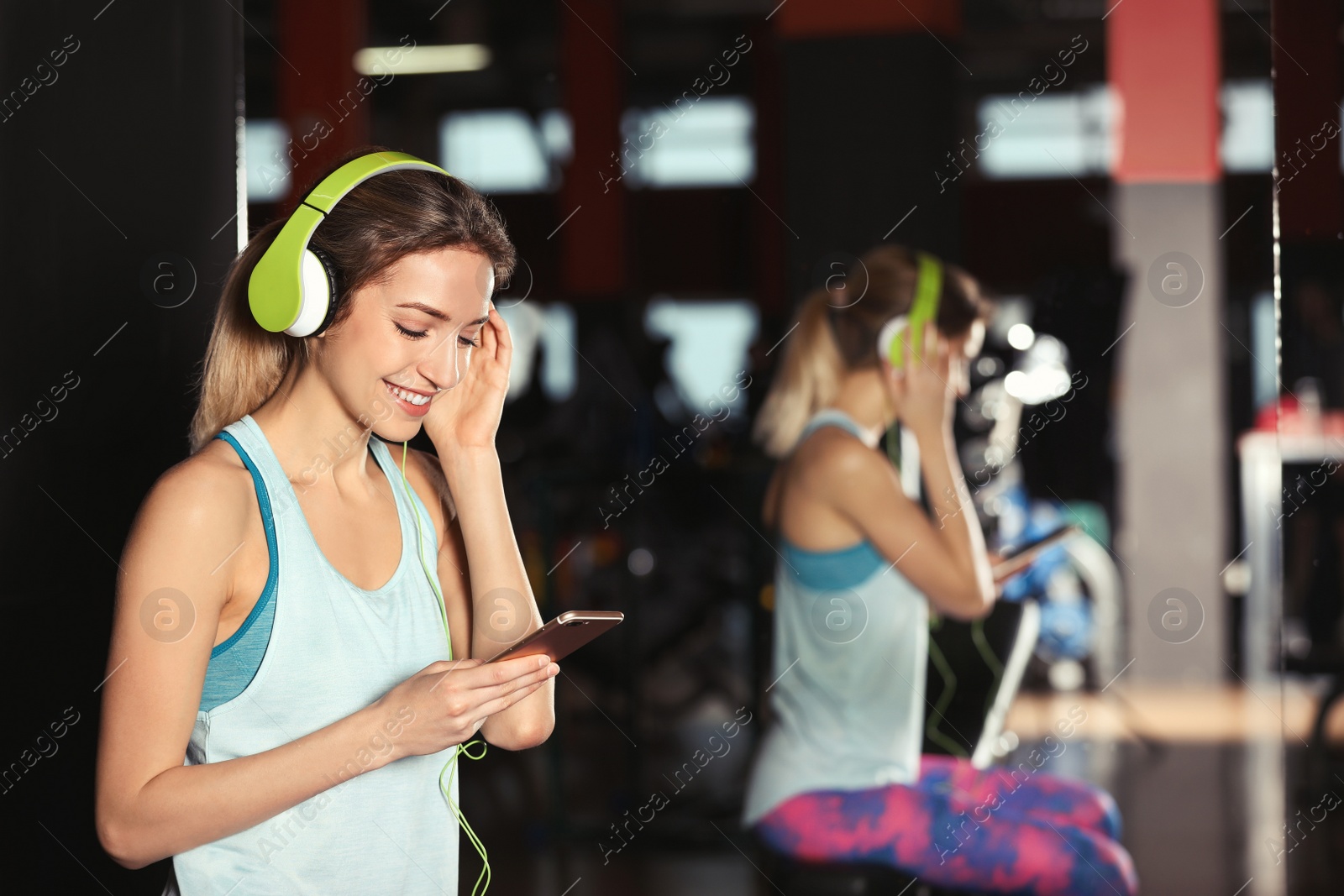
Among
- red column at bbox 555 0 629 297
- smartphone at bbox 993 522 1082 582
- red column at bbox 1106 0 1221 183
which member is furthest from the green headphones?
red column at bbox 555 0 629 297

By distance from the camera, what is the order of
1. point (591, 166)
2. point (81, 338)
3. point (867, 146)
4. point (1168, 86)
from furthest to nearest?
point (591, 166)
point (1168, 86)
point (867, 146)
point (81, 338)

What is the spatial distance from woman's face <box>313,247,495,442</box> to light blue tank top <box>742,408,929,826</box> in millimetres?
929

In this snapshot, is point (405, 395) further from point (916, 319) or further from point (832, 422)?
point (916, 319)

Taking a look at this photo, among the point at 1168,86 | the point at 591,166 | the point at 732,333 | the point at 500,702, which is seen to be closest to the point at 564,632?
the point at 500,702

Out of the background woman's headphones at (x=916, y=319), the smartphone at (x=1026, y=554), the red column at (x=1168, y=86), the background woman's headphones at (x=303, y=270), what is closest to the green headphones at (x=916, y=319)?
the background woman's headphones at (x=916, y=319)

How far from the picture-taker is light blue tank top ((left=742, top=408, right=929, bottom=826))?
1640mm

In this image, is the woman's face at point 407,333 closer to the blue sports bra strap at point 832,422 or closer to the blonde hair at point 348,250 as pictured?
the blonde hair at point 348,250

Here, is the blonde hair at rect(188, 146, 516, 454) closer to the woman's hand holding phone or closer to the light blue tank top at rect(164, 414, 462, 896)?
the light blue tank top at rect(164, 414, 462, 896)

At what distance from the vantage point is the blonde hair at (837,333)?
192 cm

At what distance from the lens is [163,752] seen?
2.67 feet

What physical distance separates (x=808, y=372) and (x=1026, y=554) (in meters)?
0.47

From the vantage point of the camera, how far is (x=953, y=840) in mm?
1513

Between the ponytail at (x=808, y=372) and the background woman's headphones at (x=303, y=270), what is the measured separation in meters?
1.05

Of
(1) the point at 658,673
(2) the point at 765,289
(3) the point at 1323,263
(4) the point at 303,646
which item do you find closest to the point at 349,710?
(4) the point at 303,646
